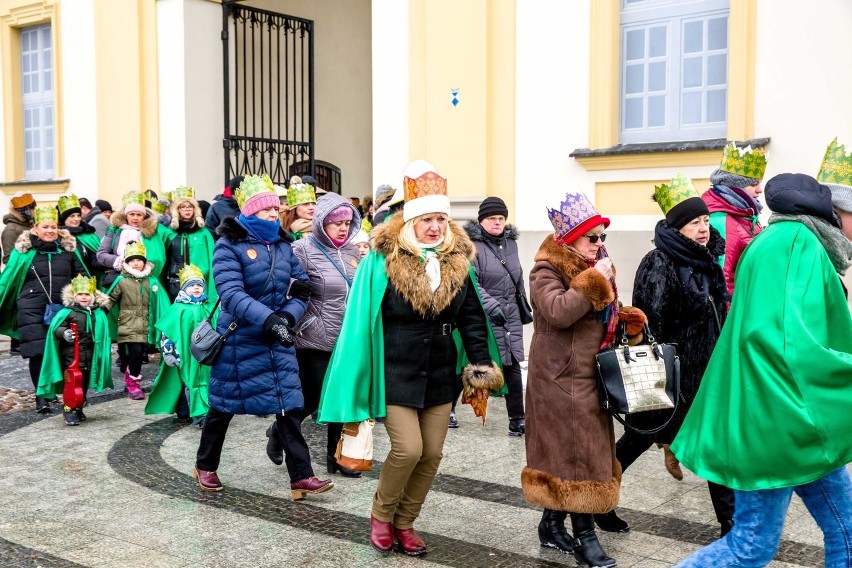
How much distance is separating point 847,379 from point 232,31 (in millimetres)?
12474

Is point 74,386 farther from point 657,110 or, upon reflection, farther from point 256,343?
point 657,110

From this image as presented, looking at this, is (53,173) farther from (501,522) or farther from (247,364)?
(501,522)

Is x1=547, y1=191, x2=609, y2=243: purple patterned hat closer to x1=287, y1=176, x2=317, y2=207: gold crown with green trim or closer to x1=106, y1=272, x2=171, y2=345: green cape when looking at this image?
x1=287, y1=176, x2=317, y2=207: gold crown with green trim

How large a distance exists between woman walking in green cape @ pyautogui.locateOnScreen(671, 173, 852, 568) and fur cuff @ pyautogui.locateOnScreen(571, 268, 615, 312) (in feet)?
2.64

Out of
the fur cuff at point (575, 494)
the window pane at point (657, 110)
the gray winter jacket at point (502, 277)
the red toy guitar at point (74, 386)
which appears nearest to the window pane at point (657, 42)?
the window pane at point (657, 110)

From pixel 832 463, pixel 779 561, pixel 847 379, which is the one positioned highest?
pixel 847 379

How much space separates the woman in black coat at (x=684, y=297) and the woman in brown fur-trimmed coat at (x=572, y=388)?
0.39 m

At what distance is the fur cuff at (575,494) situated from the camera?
4.20 meters

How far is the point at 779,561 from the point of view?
172 inches

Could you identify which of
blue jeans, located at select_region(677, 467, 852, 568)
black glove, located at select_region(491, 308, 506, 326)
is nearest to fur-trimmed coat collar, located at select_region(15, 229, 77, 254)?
black glove, located at select_region(491, 308, 506, 326)

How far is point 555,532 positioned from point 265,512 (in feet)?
5.04

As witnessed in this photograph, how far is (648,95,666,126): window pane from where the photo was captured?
9.38 metres

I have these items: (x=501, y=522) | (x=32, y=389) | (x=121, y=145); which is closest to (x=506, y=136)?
(x=32, y=389)

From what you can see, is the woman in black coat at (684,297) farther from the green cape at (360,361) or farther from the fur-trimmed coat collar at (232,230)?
the fur-trimmed coat collar at (232,230)
